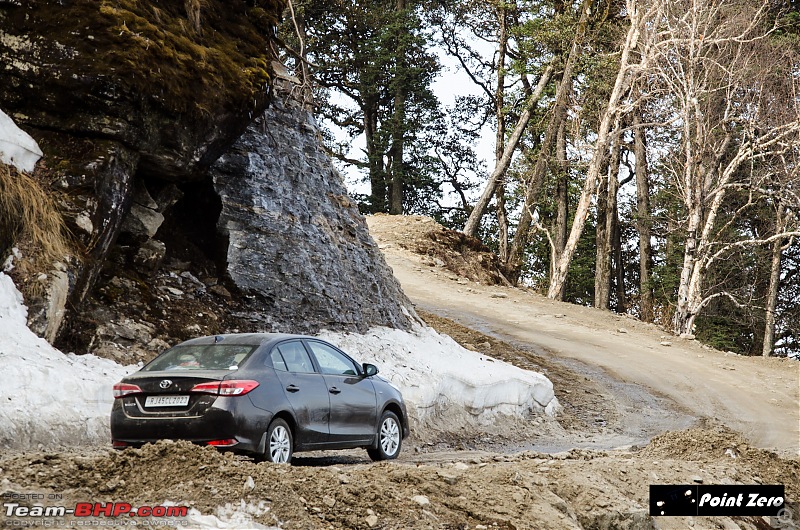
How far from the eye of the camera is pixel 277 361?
339 inches

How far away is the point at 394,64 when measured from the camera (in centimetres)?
4534

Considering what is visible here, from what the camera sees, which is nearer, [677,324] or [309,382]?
[309,382]

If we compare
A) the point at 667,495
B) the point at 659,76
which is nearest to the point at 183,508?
the point at 667,495

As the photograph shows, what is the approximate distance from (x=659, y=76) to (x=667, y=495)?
25306mm

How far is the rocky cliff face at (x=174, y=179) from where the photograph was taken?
Answer: 1147cm

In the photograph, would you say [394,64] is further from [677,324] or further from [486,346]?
[486,346]

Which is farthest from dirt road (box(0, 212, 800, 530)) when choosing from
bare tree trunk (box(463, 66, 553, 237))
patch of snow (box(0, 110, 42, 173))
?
bare tree trunk (box(463, 66, 553, 237))

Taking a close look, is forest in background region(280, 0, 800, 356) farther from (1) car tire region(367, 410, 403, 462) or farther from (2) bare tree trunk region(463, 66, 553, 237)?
(1) car tire region(367, 410, 403, 462)

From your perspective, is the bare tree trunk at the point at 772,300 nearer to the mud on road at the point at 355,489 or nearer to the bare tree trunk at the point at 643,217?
the bare tree trunk at the point at 643,217

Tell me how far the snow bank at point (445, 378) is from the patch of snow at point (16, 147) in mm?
5780

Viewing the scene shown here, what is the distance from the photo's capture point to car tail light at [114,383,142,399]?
25.9ft

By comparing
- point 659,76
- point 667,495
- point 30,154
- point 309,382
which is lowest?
point 667,495

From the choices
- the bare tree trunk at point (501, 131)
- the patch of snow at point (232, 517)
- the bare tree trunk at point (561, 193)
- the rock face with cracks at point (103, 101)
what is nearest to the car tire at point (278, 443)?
the patch of snow at point (232, 517)

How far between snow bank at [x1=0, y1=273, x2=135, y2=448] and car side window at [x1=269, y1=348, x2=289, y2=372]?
7.66 ft
